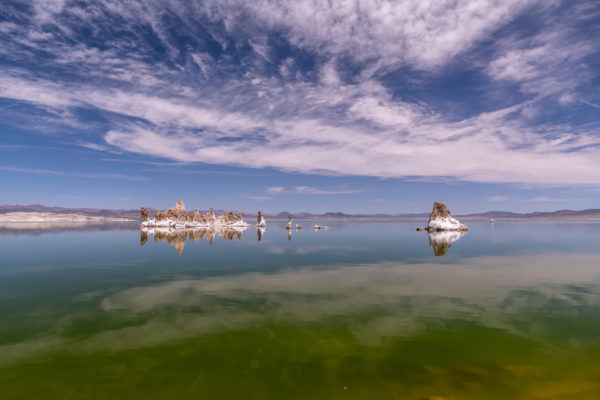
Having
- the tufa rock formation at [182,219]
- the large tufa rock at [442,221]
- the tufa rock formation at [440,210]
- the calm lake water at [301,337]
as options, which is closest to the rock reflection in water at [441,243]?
the calm lake water at [301,337]

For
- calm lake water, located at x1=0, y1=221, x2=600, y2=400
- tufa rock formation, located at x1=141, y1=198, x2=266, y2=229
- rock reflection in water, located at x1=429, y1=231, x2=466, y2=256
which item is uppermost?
tufa rock formation, located at x1=141, y1=198, x2=266, y2=229

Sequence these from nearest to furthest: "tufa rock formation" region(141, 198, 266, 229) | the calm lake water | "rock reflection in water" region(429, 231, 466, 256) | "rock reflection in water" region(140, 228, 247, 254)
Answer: the calm lake water
"rock reflection in water" region(429, 231, 466, 256)
"rock reflection in water" region(140, 228, 247, 254)
"tufa rock formation" region(141, 198, 266, 229)

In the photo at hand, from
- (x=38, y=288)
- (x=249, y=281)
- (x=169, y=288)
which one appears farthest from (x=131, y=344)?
(x=38, y=288)

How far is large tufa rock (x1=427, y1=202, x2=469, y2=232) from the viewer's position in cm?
7894

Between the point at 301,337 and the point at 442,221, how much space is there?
7978cm

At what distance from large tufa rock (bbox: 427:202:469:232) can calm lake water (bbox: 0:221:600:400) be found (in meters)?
62.7

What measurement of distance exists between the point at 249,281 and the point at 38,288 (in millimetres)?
10819

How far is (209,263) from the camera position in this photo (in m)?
25.7

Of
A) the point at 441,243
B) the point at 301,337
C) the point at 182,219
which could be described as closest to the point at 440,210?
the point at 441,243

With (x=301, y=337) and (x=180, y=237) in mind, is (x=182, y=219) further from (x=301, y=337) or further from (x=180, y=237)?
(x=301, y=337)

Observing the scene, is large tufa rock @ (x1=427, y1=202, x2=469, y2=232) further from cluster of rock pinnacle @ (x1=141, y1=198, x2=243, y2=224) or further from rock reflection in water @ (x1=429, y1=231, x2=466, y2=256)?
cluster of rock pinnacle @ (x1=141, y1=198, x2=243, y2=224)

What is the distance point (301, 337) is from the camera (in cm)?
955

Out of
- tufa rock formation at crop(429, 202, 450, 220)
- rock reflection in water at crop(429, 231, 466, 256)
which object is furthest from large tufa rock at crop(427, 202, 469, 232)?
rock reflection in water at crop(429, 231, 466, 256)

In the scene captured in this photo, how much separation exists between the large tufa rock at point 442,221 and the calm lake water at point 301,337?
62.7 meters
